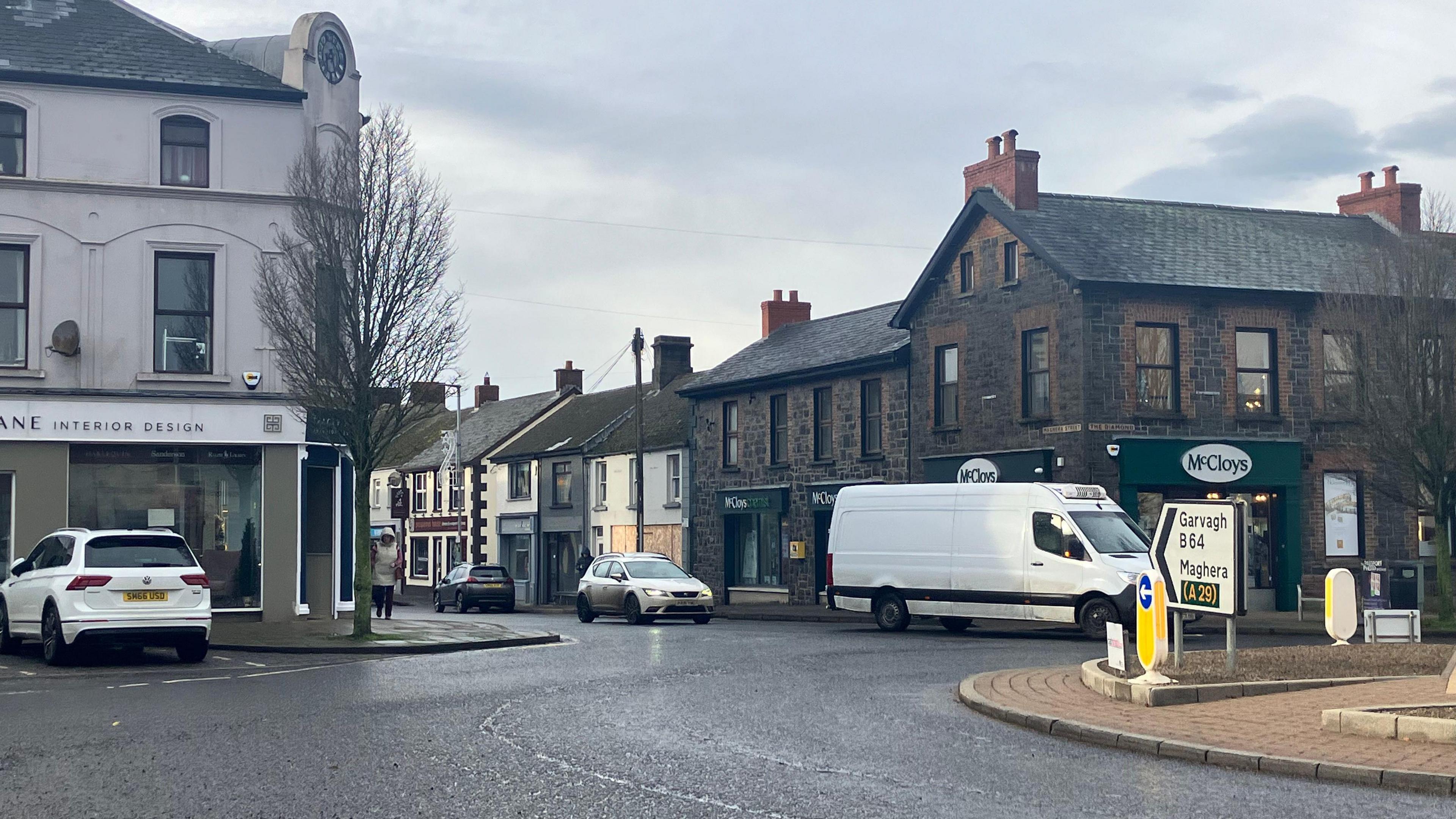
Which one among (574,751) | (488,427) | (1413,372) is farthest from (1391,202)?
(488,427)

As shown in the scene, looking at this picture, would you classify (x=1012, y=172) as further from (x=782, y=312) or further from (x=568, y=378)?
(x=568, y=378)

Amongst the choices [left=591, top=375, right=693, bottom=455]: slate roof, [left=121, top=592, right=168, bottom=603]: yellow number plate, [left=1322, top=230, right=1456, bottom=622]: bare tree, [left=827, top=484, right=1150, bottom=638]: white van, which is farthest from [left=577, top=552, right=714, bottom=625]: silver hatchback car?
[left=591, top=375, right=693, bottom=455]: slate roof

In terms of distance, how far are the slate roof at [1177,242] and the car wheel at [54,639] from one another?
20686 mm

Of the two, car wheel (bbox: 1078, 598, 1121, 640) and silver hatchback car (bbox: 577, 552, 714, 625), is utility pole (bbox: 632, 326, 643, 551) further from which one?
car wheel (bbox: 1078, 598, 1121, 640)

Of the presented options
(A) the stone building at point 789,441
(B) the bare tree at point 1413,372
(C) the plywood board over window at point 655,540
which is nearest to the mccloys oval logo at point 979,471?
(A) the stone building at point 789,441

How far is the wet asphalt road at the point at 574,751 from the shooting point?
27.5 feet

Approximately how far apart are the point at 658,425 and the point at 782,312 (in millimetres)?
5936

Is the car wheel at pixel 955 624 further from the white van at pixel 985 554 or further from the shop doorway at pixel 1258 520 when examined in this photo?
the shop doorway at pixel 1258 520

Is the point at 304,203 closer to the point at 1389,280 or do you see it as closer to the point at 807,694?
the point at 807,694

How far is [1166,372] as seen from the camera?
3155 cm

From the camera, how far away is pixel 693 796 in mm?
8523

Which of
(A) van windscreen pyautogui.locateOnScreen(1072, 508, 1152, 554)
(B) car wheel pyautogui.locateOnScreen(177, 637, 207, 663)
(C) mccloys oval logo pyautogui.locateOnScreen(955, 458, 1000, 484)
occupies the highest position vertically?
(C) mccloys oval logo pyautogui.locateOnScreen(955, 458, 1000, 484)

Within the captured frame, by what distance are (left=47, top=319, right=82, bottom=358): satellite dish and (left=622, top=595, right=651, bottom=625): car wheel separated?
11.2m

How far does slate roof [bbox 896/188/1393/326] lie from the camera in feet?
104
